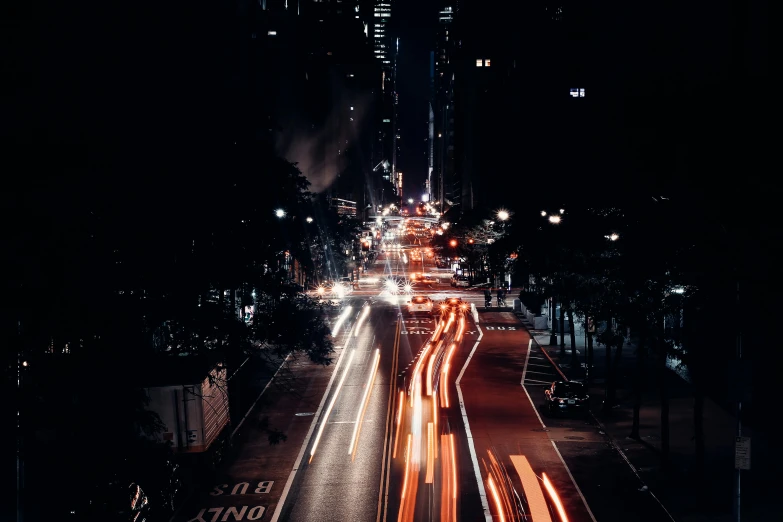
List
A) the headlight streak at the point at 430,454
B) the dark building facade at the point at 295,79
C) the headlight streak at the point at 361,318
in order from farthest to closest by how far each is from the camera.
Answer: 1. the dark building facade at the point at 295,79
2. the headlight streak at the point at 361,318
3. the headlight streak at the point at 430,454

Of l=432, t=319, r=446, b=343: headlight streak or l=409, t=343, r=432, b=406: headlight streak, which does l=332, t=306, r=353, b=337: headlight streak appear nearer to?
l=432, t=319, r=446, b=343: headlight streak

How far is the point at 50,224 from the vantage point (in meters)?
14.7

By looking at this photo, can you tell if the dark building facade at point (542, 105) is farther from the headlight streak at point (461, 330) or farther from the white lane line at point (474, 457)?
the white lane line at point (474, 457)

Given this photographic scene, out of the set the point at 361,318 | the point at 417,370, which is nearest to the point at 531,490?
the point at 417,370

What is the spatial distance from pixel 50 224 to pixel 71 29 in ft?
21.9

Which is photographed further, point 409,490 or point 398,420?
point 398,420

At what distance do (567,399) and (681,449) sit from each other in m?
5.57

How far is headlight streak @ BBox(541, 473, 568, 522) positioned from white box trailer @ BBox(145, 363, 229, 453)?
9355 mm

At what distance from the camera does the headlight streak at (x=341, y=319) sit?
54500mm

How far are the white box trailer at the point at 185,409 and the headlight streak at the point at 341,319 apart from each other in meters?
31.0

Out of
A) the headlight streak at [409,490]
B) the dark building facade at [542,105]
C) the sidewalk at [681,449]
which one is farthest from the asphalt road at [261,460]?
the dark building facade at [542,105]

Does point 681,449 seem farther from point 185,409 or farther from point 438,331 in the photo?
point 438,331

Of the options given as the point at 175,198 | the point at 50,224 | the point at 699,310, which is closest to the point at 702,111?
the point at 699,310

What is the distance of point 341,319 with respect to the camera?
2411 inches
